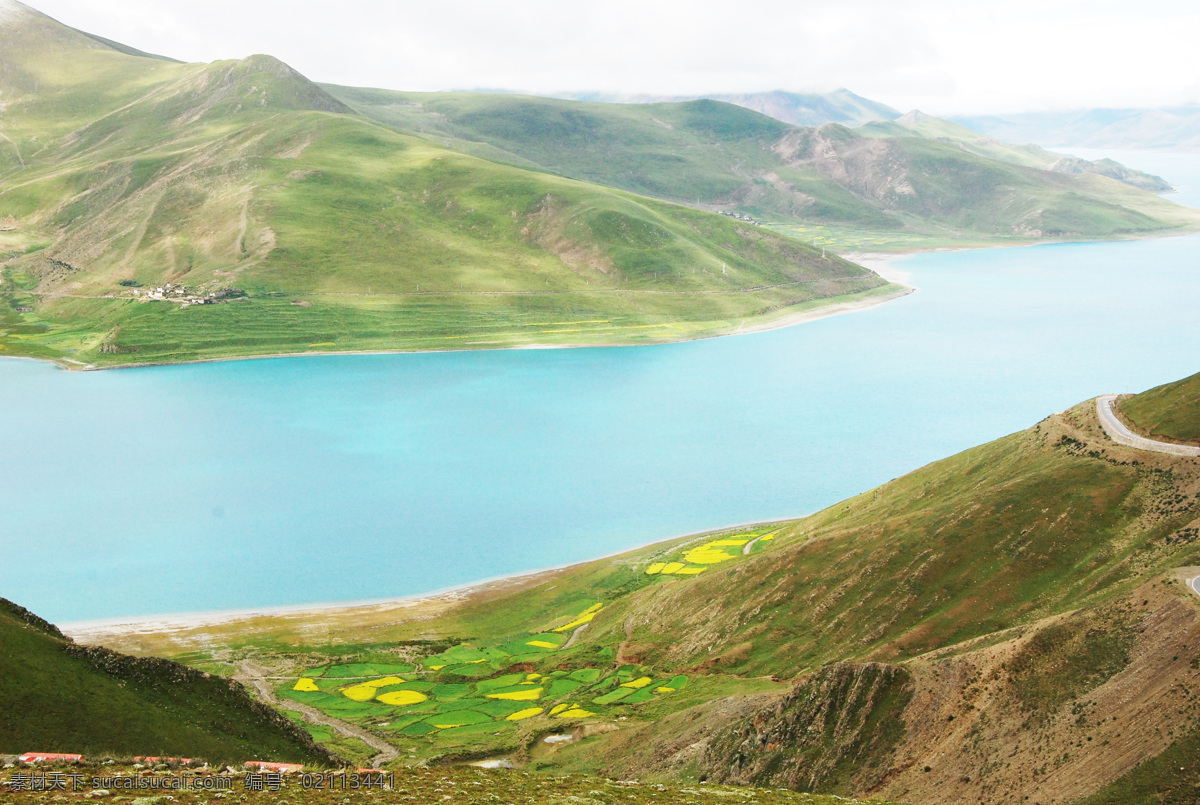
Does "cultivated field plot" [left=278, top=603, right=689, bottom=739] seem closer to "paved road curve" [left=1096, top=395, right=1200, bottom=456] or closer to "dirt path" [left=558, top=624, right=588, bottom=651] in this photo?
"dirt path" [left=558, top=624, right=588, bottom=651]

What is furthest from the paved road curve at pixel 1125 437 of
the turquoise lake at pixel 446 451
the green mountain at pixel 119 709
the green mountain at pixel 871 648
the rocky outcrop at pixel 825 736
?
the green mountain at pixel 119 709

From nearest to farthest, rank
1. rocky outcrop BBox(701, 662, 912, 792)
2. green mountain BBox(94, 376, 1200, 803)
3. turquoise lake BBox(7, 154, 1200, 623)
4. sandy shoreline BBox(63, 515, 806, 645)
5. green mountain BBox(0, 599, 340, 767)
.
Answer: green mountain BBox(0, 599, 340, 767)
green mountain BBox(94, 376, 1200, 803)
rocky outcrop BBox(701, 662, 912, 792)
sandy shoreline BBox(63, 515, 806, 645)
turquoise lake BBox(7, 154, 1200, 623)

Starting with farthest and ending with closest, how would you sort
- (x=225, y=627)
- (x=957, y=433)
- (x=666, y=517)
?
(x=957, y=433) < (x=666, y=517) < (x=225, y=627)

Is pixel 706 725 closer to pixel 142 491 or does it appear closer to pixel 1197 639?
pixel 1197 639

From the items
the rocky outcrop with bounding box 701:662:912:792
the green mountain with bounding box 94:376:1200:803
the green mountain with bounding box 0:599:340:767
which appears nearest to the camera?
the green mountain with bounding box 0:599:340:767

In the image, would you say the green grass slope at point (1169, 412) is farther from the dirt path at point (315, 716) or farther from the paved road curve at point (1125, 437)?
the dirt path at point (315, 716)

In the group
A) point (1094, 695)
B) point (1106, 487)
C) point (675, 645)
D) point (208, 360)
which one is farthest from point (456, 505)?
point (208, 360)

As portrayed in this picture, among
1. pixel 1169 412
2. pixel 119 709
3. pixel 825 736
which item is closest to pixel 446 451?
pixel 1169 412

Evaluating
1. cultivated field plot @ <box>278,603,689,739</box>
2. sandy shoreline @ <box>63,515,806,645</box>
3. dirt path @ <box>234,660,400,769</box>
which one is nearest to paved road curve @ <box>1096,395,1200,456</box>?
cultivated field plot @ <box>278,603,689,739</box>
